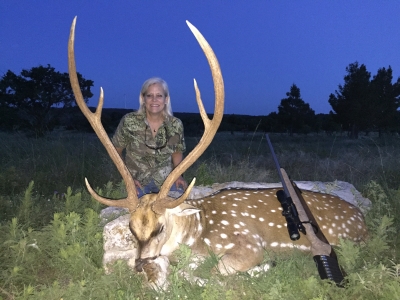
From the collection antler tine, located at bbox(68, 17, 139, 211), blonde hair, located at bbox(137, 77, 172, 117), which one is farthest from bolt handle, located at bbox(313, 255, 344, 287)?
blonde hair, located at bbox(137, 77, 172, 117)

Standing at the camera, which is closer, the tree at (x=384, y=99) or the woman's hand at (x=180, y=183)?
the woman's hand at (x=180, y=183)

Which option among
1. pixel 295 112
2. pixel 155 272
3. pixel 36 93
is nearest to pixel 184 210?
pixel 155 272

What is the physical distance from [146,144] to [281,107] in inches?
1217

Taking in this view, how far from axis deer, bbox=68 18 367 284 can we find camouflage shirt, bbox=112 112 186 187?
150 cm

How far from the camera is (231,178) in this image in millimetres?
6996

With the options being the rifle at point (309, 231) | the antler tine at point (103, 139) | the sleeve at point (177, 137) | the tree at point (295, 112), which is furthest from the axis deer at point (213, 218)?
the tree at point (295, 112)

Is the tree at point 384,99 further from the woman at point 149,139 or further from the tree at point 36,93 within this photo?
the woman at point 149,139

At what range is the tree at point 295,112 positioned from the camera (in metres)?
33.9

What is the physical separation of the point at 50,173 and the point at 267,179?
423cm

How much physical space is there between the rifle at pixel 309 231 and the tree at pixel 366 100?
2470cm

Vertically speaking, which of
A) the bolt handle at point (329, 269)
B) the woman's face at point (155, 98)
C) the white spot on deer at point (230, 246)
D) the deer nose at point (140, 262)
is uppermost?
the woman's face at point (155, 98)

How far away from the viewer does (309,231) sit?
321 centimetres

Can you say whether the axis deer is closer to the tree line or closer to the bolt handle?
the bolt handle

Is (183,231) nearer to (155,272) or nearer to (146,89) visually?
(155,272)
